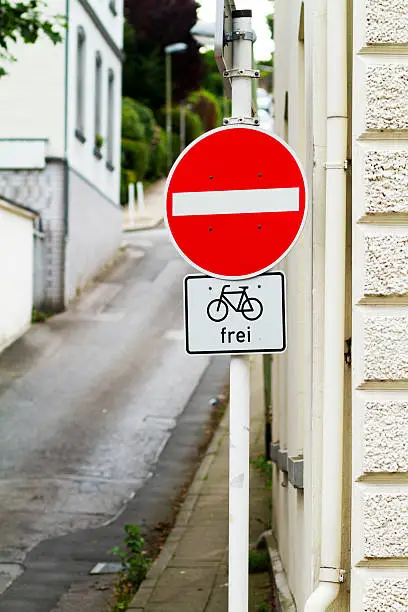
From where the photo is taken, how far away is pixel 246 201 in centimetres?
476

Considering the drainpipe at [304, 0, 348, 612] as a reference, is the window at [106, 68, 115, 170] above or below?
above

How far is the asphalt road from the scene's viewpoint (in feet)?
34.6

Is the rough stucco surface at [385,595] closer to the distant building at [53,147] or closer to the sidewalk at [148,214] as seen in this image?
the distant building at [53,147]

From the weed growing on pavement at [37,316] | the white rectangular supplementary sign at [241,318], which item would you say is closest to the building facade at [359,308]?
the white rectangular supplementary sign at [241,318]

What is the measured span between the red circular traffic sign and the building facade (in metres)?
0.47

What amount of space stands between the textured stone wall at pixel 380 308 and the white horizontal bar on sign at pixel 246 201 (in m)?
0.46

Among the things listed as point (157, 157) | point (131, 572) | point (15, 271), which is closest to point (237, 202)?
point (131, 572)

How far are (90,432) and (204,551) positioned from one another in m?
5.20

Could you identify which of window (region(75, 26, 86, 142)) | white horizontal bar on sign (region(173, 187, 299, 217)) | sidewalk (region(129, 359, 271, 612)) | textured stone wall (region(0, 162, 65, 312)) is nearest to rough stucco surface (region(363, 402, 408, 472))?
white horizontal bar on sign (region(173, 187, 299, 217))

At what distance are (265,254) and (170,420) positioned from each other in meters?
11.8

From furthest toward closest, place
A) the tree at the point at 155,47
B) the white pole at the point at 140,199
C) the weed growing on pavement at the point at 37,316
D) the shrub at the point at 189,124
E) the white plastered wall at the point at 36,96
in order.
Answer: the shrub at the point at 189,124, the tree at the point at 155,47, the white pole at the point at 140,199, the white plastered wall at the point at 36,96, the weed growing on pavement at the point at 37,316

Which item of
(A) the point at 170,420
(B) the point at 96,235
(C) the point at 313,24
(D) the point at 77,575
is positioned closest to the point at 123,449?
(A) the point at 170,420

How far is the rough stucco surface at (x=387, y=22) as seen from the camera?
16.6 feet

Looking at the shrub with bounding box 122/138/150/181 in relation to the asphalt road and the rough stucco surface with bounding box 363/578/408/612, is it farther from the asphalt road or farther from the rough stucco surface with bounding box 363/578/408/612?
the rough stucco surface with bounding box 363/578/408/612
